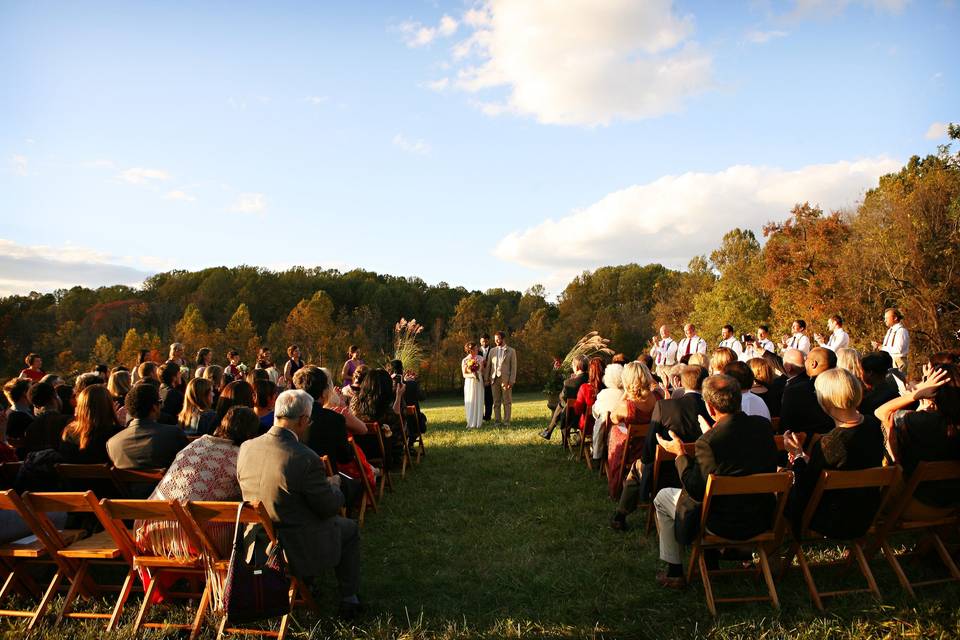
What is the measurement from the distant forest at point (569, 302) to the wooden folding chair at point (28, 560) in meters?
13.0

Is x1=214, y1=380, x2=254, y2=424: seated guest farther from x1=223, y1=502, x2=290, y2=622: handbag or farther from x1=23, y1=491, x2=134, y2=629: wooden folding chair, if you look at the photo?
x1=223, y1=502, x2=290, y2=622: handbag

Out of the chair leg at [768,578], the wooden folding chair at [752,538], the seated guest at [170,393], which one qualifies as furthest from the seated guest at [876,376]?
the seated guest at [170,393]

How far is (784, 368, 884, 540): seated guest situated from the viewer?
13.3ft

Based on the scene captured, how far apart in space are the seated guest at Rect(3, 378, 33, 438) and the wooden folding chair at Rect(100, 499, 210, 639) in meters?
3.26

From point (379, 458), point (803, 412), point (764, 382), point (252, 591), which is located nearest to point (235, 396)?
point (252, 591)

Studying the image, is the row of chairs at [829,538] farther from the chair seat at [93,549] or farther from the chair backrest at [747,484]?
the chair seat at [93,549]

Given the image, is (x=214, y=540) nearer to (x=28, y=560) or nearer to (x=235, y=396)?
(x=235, y=396)

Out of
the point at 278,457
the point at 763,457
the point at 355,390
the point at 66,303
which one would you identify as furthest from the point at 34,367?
the point at 66,303

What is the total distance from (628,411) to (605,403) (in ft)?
2.79

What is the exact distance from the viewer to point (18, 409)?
6559 millimetres

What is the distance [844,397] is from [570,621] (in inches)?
89.4

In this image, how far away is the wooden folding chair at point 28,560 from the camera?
12.7 ft

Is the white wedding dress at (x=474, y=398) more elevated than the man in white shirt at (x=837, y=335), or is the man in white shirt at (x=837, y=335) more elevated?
the man in white shirt at (x=837, y=335)

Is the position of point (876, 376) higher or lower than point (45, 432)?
higher
